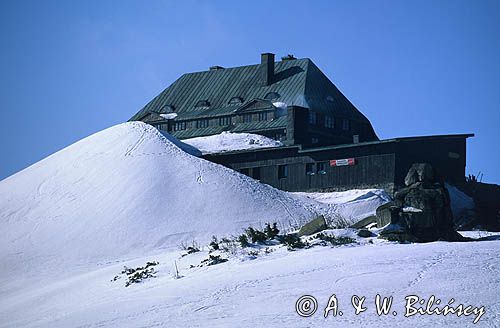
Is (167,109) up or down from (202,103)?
down

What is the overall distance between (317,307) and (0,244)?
68.5 feet

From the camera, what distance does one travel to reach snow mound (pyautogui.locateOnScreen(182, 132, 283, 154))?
57.8 metres

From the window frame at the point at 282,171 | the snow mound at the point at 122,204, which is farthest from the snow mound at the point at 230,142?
the snow mound at the point at 122,204

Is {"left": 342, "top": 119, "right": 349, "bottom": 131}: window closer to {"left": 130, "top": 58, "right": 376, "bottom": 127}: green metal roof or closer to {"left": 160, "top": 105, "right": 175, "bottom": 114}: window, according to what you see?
{"left": 130, "top": 58, "right": 376, "bottom": 127}: green metal roof

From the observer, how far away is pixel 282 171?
5516 centimetres

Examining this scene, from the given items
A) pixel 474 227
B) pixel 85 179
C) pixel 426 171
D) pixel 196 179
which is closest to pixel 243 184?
pixel 196 179

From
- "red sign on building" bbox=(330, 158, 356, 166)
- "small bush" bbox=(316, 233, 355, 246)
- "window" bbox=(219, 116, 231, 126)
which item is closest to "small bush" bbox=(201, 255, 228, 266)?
"small bush" bbox=(316, 233, 355, 246)

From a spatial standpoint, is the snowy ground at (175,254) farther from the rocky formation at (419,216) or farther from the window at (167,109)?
the window at (167,109)

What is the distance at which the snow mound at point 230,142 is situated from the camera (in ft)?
190

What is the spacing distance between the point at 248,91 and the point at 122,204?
29151 millimetres

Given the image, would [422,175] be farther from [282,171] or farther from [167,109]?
[167,109]

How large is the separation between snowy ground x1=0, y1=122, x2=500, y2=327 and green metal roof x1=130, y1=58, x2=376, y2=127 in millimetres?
12772

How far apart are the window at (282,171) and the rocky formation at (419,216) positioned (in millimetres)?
24066

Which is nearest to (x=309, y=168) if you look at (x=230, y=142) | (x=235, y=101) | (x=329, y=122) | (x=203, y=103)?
(x=230, y=142)
